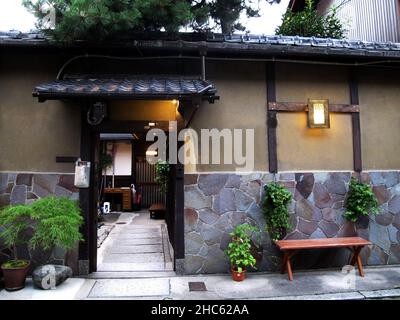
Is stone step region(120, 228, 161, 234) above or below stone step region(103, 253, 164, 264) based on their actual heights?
above

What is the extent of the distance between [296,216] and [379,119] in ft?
10.1

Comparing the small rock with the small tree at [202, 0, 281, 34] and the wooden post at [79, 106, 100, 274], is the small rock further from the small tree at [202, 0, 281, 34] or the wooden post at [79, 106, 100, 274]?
the small tree at [202, 0, 281, 34]

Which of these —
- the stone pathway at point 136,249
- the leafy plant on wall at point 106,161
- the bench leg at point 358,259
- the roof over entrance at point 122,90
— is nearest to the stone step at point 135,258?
the stone pathway at point 136,249

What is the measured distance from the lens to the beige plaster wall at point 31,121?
251 inches

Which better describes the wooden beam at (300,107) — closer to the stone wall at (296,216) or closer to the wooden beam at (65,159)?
the stone wall at (296,216)

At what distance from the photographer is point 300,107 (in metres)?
7.02

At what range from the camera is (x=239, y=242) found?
6246mm

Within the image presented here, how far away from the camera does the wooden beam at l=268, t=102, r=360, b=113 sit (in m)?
6.91

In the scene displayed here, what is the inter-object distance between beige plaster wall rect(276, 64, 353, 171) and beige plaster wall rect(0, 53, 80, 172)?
14.7 ft

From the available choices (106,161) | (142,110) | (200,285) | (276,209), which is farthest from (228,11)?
(106,161)

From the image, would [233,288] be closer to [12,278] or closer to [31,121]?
[12,278]

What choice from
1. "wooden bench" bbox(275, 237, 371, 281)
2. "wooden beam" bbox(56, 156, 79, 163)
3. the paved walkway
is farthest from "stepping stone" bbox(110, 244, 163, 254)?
"wooden bench" bbox(275, 237, 371, 281)

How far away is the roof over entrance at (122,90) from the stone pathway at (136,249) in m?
3.72

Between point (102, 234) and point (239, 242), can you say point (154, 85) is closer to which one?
point (239, 242)
